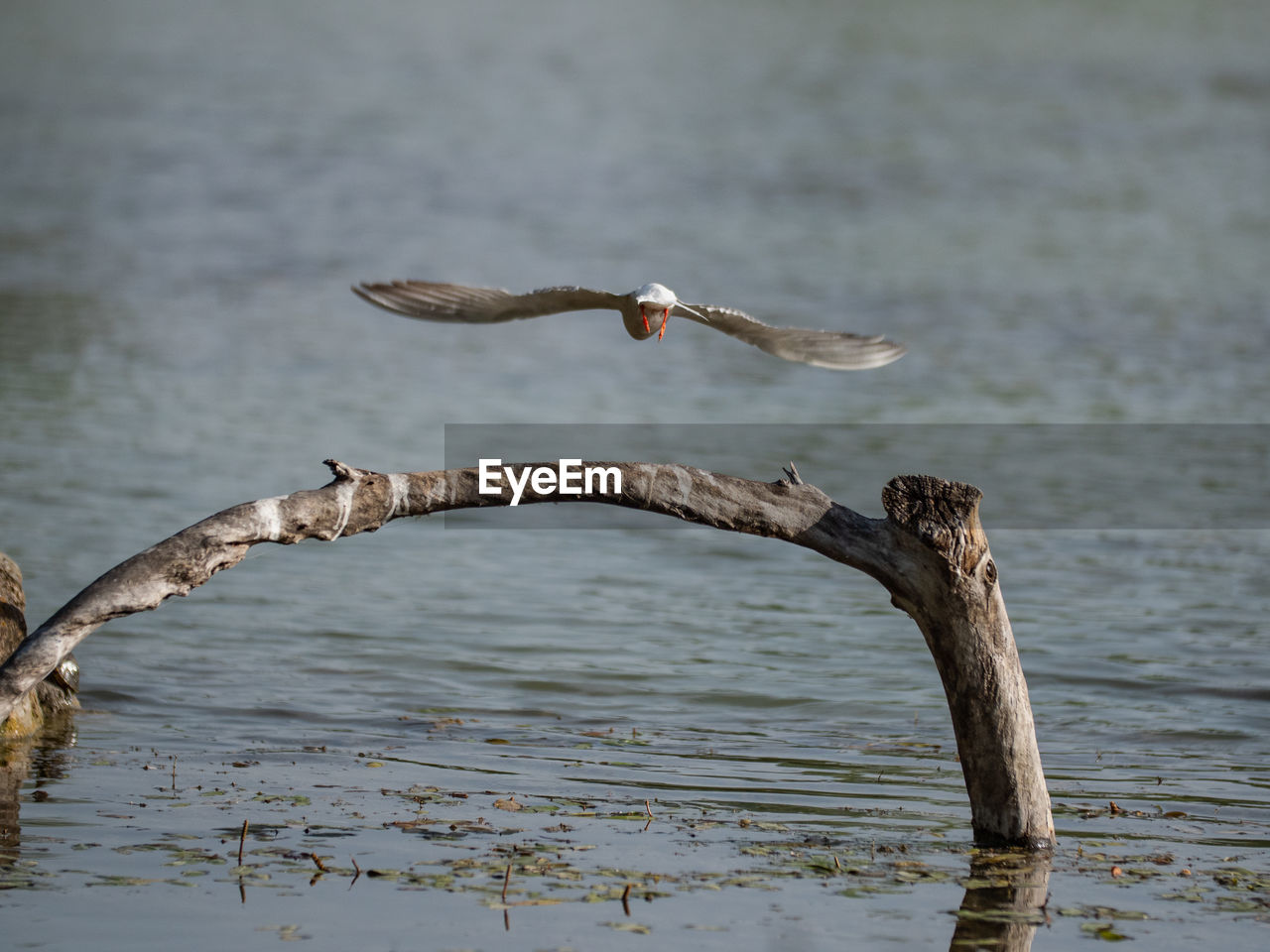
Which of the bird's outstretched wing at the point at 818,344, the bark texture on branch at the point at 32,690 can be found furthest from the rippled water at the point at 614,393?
the bird's outstretched wing at the point at 818,344

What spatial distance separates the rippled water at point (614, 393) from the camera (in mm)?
6836

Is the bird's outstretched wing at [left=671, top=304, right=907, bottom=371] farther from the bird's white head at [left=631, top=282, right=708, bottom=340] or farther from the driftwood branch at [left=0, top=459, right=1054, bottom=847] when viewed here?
the driftwood branch at [left=0, top=459, right=1054, bottom=847]

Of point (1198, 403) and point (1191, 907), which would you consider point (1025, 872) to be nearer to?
point (1191, 907)

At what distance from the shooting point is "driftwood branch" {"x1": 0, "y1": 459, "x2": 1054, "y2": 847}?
5.05 metres

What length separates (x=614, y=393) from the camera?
65.2ft

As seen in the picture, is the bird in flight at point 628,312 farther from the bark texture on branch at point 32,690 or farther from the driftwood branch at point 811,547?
the bark texture on branch at point 32,690

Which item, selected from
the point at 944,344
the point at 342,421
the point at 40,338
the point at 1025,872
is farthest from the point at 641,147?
the point at 1025,872

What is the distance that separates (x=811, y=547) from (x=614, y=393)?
14.2 metres

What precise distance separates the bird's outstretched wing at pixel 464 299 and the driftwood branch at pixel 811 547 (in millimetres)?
839

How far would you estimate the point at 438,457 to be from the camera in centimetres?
1652

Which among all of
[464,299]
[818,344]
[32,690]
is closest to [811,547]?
[818,344]

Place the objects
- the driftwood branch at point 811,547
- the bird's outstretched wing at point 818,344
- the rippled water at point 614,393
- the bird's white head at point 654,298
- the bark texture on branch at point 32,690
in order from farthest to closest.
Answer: the bark texture on branch at point 32,690
the rippled water at point 614,393
the bird's outstretched wing at point 818,344
the bird's white head at point 654,298
the driftwood branch at point 811,547

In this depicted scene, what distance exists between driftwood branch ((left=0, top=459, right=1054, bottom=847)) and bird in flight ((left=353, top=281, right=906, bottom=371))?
2.08ft

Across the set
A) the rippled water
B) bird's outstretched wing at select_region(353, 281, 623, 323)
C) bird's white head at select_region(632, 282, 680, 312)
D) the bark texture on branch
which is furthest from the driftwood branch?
the bark texture on branch
